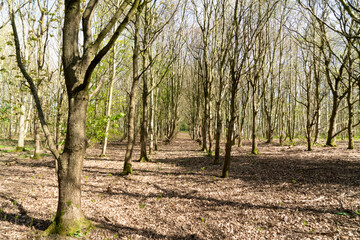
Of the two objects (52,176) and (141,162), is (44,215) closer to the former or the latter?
(52,176)

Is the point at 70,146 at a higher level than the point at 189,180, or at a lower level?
higher

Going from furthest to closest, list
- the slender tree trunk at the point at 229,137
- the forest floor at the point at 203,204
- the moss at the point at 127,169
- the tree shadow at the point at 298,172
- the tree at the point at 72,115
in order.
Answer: the moss at the point at 127,169 → the slender tree trunk at the point at 229,137 → the tree shadow at the point at 298,172 → the forest floor at the point at 203,204 → the tree at the point at 72,115

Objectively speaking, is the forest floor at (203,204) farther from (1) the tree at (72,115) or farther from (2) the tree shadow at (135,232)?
(1) the tree at (72,115)

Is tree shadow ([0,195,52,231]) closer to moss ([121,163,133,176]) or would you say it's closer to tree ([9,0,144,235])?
tree ([9,0,144,235])

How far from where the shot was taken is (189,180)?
7.04m

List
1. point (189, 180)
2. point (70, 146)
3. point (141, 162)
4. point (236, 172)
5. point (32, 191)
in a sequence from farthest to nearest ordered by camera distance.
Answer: point (141, 162) → point (236, 172) → point (189, 180) → point (32, 191) → point (70, 146)

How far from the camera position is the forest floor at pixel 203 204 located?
3623 mm

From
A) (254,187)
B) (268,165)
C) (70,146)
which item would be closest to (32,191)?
(70,146)

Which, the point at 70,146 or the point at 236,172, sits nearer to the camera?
the point at 70,146

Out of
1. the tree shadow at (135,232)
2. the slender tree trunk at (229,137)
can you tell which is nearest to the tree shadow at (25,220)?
the tree shadow at (135,232)

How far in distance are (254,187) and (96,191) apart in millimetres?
4421

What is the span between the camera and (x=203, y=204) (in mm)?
4965

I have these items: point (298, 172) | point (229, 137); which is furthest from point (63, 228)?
point (298, 172)

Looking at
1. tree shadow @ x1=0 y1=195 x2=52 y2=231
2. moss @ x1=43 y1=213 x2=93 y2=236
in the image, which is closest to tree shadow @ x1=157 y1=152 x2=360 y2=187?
moss @ x1=43 y1=213 x2=93 y2=236
